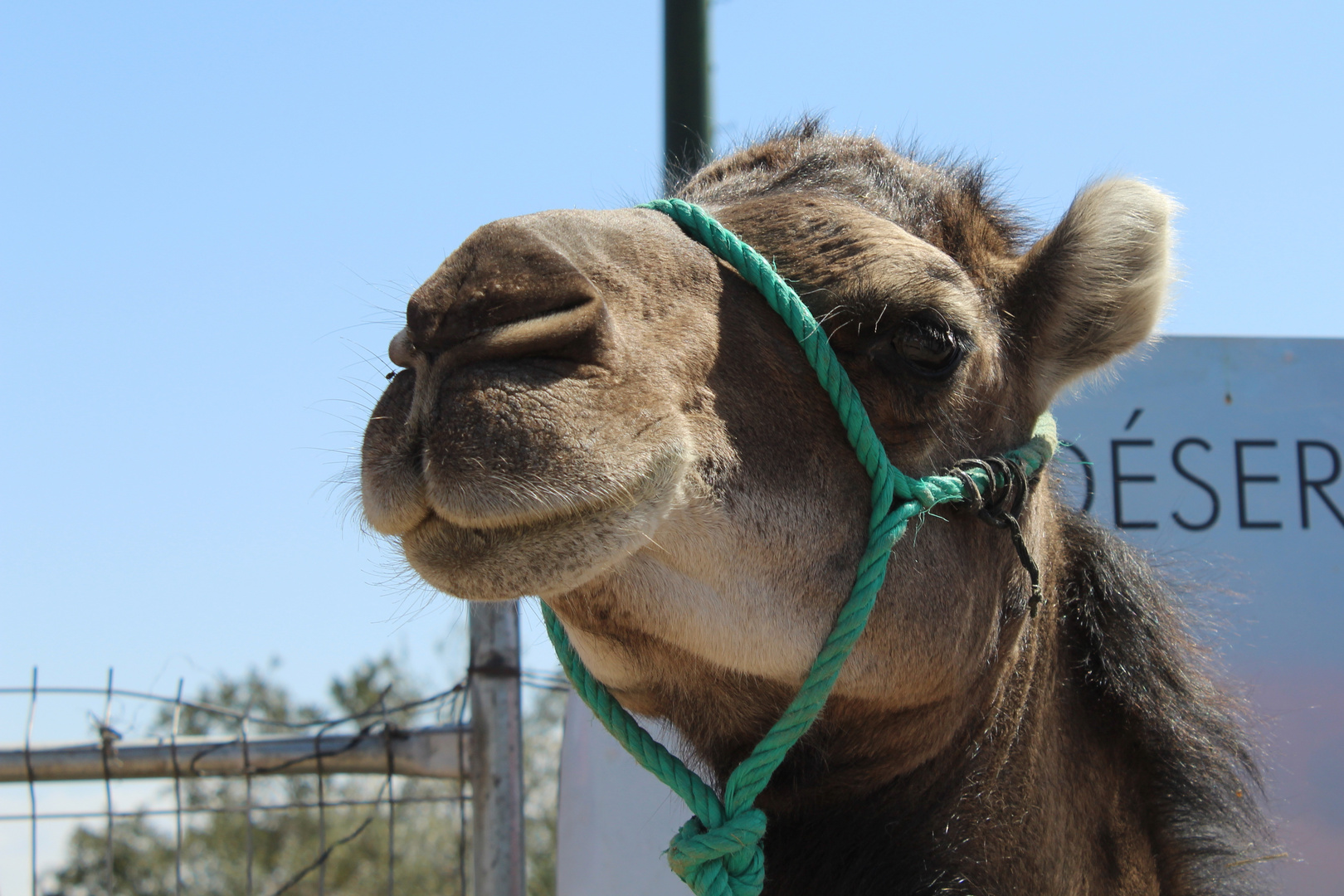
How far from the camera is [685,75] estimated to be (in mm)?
5312

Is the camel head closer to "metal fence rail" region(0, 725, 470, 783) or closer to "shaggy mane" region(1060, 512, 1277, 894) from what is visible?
"shaggy mane" region(1060, 512, 1277, 894)

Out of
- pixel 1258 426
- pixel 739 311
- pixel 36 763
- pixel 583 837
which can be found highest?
pixel 1258 426

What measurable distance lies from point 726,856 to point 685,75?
3.87m

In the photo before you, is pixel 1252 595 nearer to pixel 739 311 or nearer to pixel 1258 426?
pixel 1258 426

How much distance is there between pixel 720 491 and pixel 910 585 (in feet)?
1.77

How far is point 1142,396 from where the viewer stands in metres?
5.09

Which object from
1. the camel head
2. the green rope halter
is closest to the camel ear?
the camel head

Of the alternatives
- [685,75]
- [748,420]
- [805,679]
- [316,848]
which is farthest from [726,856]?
[316,848]

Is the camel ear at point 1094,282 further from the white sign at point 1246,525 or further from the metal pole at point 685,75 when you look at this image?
the metal pole at point 685,75

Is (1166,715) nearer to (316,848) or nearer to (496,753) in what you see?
(496,753)

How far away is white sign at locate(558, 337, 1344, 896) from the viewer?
14.6ft

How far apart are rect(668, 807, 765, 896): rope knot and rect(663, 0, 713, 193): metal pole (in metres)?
3.34

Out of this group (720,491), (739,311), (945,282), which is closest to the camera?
(720,491)

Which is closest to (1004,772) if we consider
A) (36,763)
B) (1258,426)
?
(1258,426)
